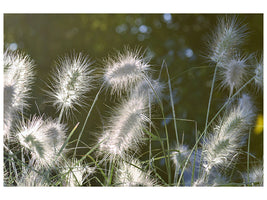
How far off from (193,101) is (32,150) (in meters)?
1.27

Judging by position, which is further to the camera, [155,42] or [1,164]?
[155,42]

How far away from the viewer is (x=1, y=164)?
2.25ft

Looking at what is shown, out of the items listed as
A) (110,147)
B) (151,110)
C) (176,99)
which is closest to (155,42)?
(176,99)

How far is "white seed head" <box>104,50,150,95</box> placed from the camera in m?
0.69

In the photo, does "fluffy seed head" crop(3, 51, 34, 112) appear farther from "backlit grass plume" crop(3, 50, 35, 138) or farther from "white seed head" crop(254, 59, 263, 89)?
"white seed head" crop(254, 59, 263, 89)

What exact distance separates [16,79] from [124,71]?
0.23 m

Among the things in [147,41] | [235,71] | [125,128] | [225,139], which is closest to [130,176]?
[125,128]

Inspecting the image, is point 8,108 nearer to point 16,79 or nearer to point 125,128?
point 16,79

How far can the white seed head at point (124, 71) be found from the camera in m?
0.69

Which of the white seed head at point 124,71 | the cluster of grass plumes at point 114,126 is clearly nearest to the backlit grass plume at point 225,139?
the cluster of grass plumes at point 114,126

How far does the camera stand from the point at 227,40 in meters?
0.76

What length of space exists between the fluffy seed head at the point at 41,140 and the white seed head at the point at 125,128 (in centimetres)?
10
